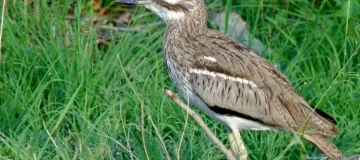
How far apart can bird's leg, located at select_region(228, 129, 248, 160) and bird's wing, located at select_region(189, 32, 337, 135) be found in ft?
0.39

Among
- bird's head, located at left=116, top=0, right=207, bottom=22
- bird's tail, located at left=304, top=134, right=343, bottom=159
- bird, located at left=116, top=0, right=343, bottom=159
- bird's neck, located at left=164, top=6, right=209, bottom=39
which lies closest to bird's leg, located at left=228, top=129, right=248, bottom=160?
bird, located at left=116, top=0, right=343, bottom=159

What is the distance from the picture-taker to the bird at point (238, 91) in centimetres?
657

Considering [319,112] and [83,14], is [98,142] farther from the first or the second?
[83,14]

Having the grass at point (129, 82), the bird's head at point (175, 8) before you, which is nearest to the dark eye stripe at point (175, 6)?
the bird's head at point (175, 8)

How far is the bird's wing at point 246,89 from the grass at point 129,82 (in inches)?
7.7

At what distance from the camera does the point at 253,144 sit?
6.85 meters

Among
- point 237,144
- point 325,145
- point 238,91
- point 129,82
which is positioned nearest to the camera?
point 129,82

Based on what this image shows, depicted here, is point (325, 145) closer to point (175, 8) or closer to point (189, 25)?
point (189, 25)

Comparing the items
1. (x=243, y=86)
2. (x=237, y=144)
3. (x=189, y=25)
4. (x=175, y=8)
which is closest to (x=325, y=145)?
(x=237, y=144)

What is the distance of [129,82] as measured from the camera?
20.1 feet

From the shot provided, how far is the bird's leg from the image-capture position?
6445 millimetres

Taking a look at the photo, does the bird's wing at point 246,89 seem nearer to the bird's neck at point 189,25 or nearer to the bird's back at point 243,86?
the bird's back at point 243,86

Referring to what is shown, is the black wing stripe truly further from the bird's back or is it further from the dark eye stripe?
the dark eye stripe

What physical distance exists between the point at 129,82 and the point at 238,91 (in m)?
0.85
